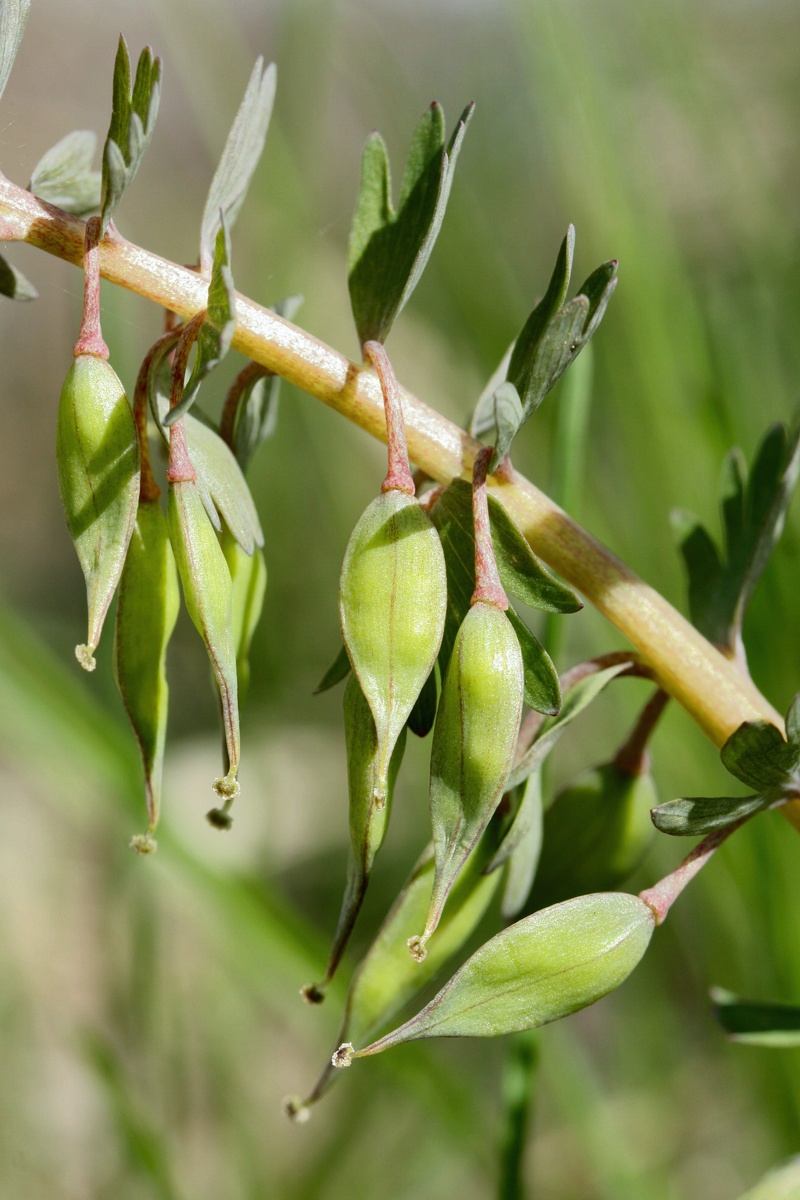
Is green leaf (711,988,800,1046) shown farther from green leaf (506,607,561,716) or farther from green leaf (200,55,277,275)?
green leaf (200,55,277,275)

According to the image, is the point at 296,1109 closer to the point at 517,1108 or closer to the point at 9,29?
the point at 517,1108

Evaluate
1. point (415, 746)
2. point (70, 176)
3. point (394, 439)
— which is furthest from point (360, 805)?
point (415, 746)

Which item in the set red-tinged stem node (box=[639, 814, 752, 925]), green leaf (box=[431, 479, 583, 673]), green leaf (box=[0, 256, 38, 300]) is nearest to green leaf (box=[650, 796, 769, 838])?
red-tinged stem node (box=[639, 814, 752, 925])

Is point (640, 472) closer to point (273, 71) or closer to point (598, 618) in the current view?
point (598, 618)

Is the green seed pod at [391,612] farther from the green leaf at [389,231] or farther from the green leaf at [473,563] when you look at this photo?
the green leaf at [389,231]

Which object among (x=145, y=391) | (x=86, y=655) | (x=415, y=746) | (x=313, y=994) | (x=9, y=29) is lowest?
(x=415, y=746)

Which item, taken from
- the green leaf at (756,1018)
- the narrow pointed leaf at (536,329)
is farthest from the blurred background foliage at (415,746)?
the narrow pointed leaf at (536,329)
